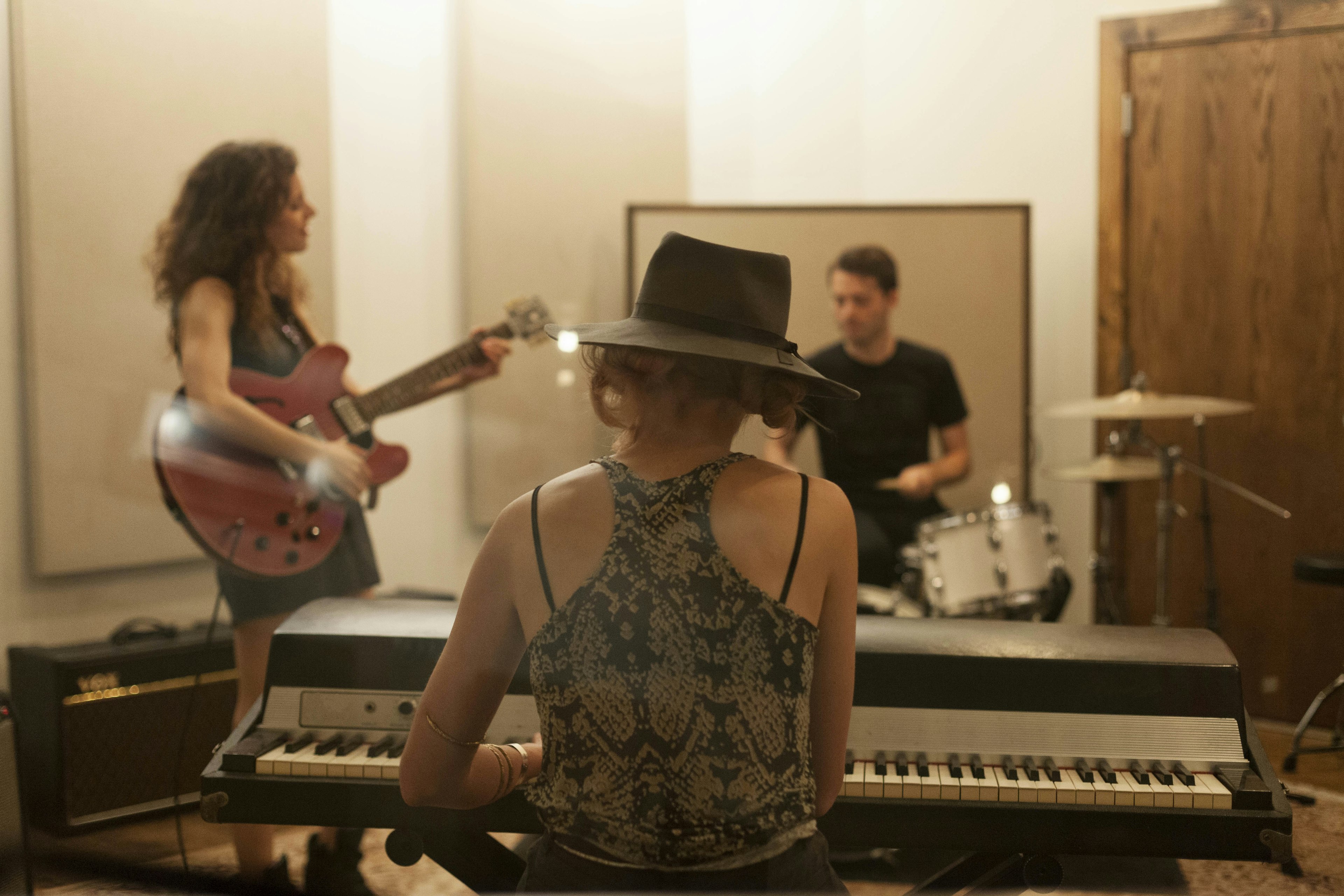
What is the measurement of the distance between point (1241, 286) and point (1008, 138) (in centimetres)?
83

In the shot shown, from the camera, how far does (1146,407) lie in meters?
2.86

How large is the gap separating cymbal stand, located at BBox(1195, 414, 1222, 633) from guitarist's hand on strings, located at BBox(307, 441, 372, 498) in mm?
2170

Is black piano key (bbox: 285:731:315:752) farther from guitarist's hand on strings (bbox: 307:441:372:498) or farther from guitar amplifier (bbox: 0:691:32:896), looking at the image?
guitarist's hand on strings (bbox: 307:441:372:498)

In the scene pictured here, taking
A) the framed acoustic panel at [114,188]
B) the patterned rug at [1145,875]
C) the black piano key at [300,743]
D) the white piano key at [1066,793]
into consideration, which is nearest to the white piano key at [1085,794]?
the white piano key at [1066,793]

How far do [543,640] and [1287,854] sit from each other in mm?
944

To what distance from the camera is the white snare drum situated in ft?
8.48

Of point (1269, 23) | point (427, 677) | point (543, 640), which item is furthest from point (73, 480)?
point (1269, 23)

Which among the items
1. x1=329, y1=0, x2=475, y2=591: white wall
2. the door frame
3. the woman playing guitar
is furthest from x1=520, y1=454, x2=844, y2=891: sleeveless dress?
the door frame

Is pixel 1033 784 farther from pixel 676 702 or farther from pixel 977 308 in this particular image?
pixel 977 308

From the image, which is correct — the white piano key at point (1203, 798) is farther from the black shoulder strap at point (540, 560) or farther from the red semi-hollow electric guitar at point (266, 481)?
the red semi-hollow electric guitar at point (266, 481)

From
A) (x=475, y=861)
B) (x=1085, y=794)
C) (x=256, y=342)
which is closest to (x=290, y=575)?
(x=256, y=342)

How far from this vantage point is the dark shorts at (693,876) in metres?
1.08

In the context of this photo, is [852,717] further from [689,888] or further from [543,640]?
[543,640]

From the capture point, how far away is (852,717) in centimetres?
142
